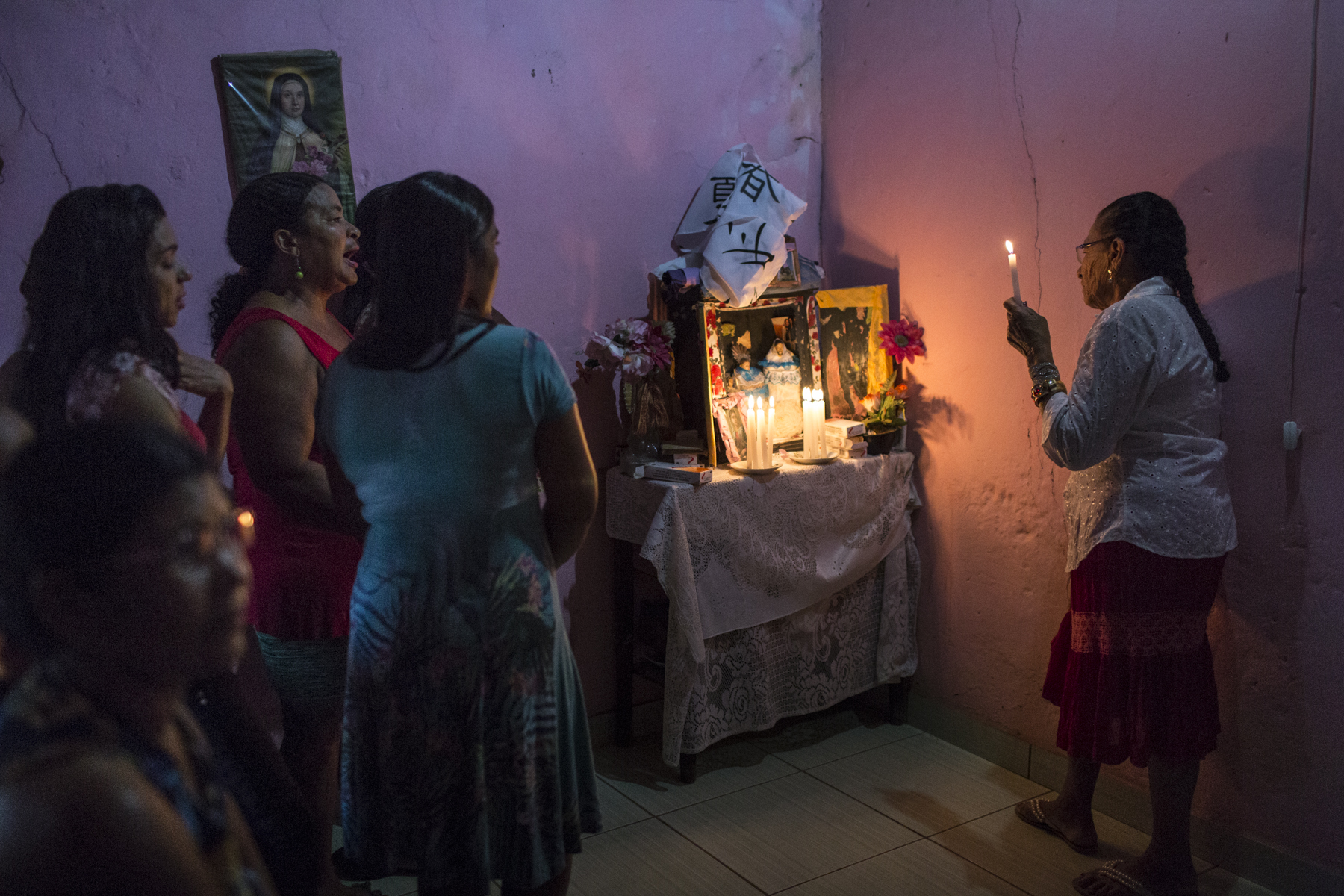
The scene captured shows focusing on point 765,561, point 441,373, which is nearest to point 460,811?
point 441,373

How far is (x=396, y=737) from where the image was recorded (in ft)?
4.03

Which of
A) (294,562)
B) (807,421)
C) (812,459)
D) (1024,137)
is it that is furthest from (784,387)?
(294,562)

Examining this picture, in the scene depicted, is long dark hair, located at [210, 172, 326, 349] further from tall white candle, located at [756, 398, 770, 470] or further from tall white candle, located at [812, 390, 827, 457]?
tall white candle, located at [812, 390, 827, 457]

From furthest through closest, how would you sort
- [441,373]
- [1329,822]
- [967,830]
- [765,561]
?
[765,561]
[967,830]
[1329,822]
[441,373]

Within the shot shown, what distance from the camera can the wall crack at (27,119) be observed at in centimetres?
160

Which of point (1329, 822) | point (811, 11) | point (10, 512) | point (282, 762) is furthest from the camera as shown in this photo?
point (811, 11)

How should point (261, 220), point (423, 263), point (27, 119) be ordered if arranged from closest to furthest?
point (423, 263) → point (261, 220) → point (27, 119)

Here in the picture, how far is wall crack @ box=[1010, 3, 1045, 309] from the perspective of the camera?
2646 mm

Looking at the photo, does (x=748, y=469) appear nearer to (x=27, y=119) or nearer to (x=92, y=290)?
(x=27, y=119)

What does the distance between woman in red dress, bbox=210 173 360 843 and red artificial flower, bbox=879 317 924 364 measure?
1931 mm

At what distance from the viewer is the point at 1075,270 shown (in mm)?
2572

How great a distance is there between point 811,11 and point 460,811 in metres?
2.90

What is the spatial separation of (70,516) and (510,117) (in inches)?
80.3

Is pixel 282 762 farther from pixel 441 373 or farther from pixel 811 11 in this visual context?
pixel 811 11
